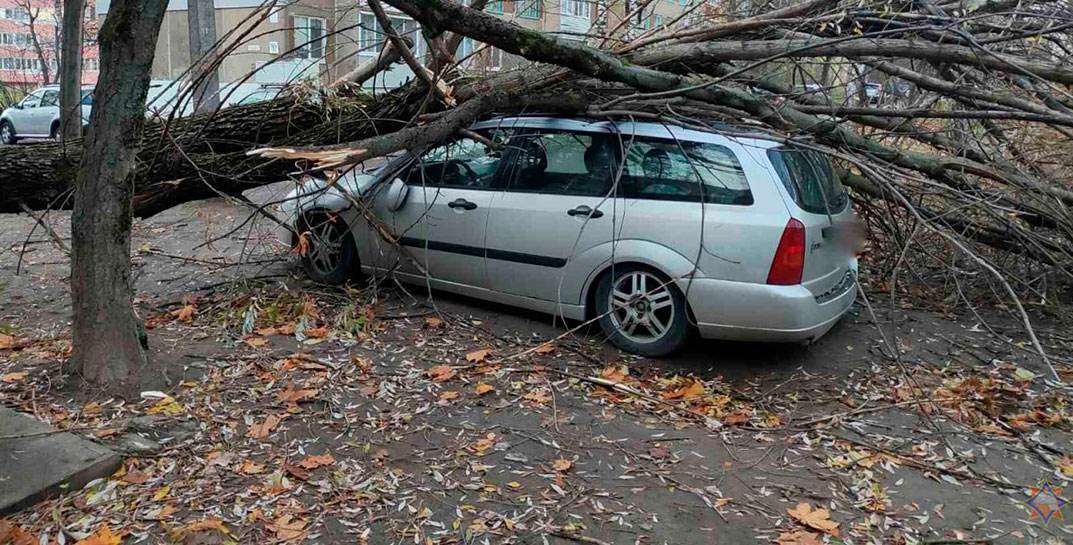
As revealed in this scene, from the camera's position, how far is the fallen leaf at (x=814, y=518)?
3.47 meters

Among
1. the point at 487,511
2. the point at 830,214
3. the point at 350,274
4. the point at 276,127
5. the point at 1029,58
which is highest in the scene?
the point at 1029,58

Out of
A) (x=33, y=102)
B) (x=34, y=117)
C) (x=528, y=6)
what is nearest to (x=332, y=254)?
(x=528, y=6)

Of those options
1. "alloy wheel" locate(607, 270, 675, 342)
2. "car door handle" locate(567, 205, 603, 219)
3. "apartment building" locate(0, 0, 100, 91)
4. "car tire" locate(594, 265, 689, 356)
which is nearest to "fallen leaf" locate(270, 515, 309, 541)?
"car tire" locate(594, 265, 689, 356)

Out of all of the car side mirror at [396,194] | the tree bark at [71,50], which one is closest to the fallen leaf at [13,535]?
the car side mirror at [396,194]

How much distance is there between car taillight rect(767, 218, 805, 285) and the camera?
4.81m

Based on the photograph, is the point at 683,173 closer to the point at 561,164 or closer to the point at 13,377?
the point at 561,164

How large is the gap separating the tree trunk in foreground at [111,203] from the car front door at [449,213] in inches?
80.7

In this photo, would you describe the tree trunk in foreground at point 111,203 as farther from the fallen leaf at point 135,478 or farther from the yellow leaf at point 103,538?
the yellow leaf at point 103,538

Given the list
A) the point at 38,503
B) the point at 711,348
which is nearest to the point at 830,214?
the point at 711,348

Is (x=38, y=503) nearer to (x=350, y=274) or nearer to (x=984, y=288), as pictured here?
(x=350, y=274)

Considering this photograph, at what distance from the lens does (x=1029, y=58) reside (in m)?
5.77

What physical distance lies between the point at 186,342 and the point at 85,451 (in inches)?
66.7

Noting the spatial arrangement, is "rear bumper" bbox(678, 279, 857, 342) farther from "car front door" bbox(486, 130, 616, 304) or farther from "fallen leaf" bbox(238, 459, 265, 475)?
"fallen leaf" bbox(238, 459, 265, 475)

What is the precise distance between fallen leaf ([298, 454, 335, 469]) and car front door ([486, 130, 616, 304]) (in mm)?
2183
